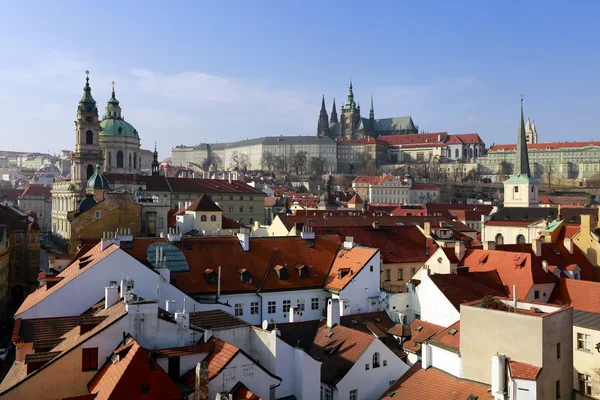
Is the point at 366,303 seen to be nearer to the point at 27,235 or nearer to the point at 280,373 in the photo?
the point at 280,373

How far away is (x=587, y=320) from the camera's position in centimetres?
2519

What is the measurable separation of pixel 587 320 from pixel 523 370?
312 inches

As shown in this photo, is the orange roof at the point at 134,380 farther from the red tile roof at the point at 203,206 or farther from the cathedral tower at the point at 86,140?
the cathedral tower at the point at 86,140

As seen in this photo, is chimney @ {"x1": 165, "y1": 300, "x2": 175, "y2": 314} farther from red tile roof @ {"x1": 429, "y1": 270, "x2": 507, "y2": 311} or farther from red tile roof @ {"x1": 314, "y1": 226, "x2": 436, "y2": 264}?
red tile roof @ {"x1": 314, "y1": 226, "x2": 436, "y2": 264}

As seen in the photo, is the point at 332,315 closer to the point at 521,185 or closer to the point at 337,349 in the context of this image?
the point at 337,349

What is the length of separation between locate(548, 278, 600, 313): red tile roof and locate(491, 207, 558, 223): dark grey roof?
33567 mm

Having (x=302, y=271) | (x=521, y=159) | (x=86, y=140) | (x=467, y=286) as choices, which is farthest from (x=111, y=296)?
(x=521, y=159)

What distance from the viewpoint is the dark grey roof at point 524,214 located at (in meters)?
67.4

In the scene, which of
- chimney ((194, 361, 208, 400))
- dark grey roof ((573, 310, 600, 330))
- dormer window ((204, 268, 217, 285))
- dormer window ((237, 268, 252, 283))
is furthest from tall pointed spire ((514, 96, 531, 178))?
chimney ((194, 361, 208, 400))

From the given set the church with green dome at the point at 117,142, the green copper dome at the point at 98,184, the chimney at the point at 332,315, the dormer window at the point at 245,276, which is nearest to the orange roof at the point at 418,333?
the chimney at the point at 332,315

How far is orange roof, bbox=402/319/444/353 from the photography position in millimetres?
26359

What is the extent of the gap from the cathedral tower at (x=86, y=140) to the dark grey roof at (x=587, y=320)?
74.6 meters

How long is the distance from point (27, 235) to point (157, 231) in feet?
41.8

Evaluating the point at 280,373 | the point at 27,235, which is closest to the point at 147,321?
the point at 280,373
